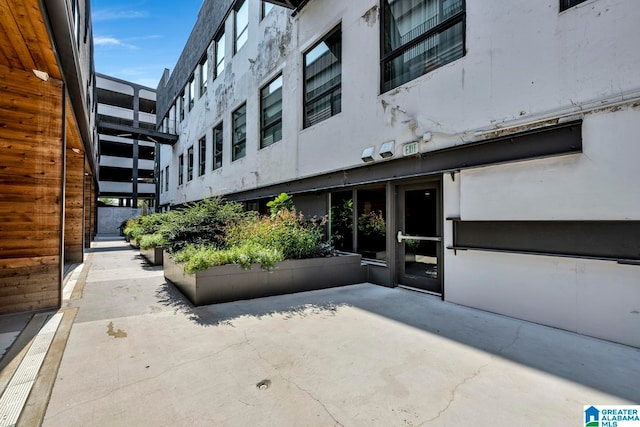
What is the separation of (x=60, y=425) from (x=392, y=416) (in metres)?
2.21

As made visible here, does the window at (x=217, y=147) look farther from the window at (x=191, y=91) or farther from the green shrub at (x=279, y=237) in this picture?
the green shrub at (x=279, y=237)

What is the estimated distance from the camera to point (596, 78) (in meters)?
3.30

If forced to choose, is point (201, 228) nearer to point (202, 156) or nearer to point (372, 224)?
point (372, 224)

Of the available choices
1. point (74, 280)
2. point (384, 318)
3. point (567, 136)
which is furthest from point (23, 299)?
point (567, 136)

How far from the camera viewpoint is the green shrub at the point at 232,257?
4550 millimetres

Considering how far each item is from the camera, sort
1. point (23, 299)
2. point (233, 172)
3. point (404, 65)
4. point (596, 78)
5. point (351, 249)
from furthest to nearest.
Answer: point (233, 172)
point (351, 249)
point (404, 65)
point (23, 299)
point (596, 78)

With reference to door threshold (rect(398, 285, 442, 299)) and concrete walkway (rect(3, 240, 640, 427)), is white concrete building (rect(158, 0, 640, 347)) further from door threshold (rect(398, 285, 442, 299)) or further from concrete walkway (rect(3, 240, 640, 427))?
concrete walkway (rect(3, 240, 640, 427))

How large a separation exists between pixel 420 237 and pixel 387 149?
180 cm

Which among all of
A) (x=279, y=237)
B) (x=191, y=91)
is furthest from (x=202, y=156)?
(x=279, y=237)

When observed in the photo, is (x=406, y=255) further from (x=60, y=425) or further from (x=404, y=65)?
(x=60, y=425)

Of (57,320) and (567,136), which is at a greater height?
(567,136)

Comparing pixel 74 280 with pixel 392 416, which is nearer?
pixel 392 416

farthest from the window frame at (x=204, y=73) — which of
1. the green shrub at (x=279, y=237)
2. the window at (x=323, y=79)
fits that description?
the green shrub at (x=279, y=237)

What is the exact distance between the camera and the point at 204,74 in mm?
16062
